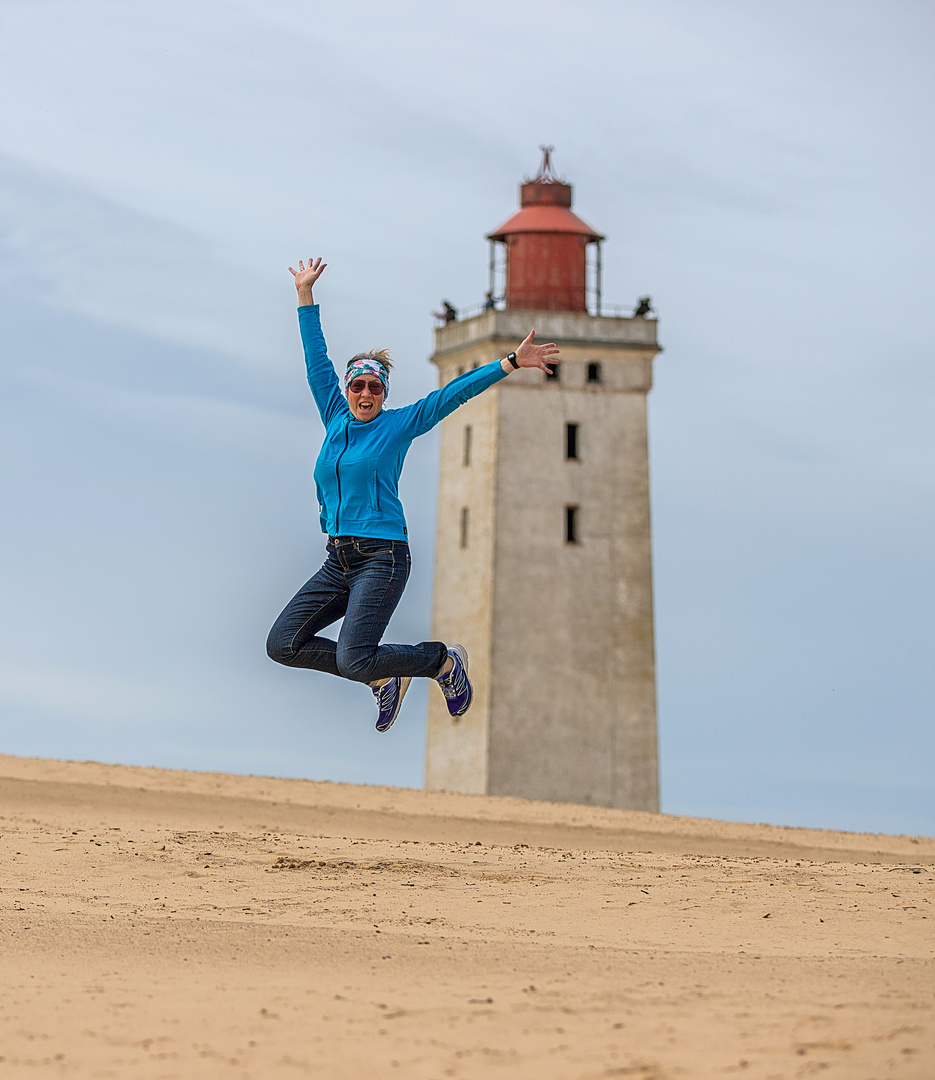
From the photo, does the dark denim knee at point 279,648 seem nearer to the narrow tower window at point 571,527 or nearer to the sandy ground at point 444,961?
the sandy ground at point 444,961

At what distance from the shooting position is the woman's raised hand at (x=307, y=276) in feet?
30.7

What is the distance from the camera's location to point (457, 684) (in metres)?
9.64

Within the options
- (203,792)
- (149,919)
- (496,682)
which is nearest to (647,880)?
(149,919)

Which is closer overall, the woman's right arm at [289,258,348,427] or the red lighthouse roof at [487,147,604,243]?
the woman's right arm at [289,258,348,427]

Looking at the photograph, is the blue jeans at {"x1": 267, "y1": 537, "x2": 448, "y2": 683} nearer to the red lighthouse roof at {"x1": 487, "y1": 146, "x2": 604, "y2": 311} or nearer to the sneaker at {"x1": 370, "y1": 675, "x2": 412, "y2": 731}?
the sneaker at {"x1": 370, "y1": 675, "x2": 412, "y2": 731}

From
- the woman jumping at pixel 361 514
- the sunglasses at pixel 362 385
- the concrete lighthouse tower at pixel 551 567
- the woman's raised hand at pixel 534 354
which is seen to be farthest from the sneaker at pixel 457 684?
the concrete lighthouse tower at pixel 551 567

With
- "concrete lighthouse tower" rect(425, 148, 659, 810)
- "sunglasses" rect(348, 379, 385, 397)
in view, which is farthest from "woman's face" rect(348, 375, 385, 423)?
"concrete lighthouse tower" rect(425, 148, 659, 810)

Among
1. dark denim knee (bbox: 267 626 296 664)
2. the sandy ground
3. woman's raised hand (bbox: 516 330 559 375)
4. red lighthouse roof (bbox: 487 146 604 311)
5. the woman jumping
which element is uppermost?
red lighthouse roof (bbox: 487 146 604 311)

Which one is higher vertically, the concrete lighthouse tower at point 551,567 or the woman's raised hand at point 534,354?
the concrete lighthouse tower at point 551,567

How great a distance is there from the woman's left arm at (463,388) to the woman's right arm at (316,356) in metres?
0.48

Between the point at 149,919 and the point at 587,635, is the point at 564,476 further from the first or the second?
the point at 149,919

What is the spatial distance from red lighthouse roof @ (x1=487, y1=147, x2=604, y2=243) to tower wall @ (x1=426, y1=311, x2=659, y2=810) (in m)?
2.64

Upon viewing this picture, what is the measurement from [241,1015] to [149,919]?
103 inches

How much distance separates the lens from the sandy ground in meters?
5.27
